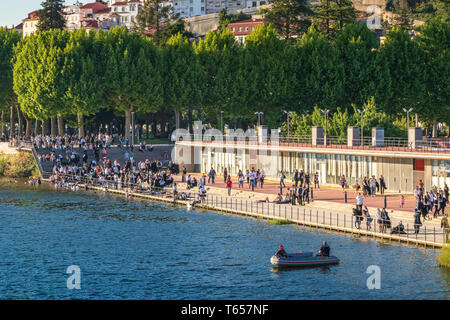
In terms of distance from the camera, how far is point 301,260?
48875 mm

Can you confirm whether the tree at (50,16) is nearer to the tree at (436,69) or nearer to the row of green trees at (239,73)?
the row of green trees at (239,73)

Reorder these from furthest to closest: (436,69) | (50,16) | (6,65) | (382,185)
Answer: (50,16), (6,65), (436,69), (382,185)

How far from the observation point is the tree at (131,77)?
358 ft

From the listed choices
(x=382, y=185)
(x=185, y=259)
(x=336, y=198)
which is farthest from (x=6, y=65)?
(x=185, y=259)

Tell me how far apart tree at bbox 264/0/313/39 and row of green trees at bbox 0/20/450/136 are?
9.63m

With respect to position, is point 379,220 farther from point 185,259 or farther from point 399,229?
point 185,259

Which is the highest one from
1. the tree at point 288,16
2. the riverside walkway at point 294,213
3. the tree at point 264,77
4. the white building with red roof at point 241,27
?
the white building with red roof at point 241,27

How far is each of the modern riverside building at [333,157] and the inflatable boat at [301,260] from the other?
20628 millimetres

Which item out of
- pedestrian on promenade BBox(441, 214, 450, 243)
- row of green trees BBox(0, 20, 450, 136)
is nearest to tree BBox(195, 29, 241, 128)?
row of green trees BBox(0, 20, 450, 136)

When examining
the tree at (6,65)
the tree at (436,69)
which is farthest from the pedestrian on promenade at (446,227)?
the tree at (6,65)

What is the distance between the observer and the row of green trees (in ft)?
338

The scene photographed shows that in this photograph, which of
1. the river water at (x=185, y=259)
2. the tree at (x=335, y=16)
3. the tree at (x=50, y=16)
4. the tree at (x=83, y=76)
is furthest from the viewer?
the tree at (x=50, y=16)

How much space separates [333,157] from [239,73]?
1331 inches
